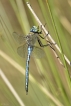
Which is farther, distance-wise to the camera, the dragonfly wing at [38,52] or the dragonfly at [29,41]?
the dragonfly at [29,41]

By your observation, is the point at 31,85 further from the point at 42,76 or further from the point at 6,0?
the point at 6,0

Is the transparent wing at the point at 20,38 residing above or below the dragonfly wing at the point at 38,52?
above

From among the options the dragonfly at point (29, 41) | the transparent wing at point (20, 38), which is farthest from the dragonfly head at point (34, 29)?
the transparent wing at point (20, 38)

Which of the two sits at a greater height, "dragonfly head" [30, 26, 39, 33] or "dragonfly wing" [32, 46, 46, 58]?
"dragonfly head" [30, 26, 39, 33]

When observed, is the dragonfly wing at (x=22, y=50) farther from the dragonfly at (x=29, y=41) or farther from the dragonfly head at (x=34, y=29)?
the dragonfly head at (x=34, y=29)

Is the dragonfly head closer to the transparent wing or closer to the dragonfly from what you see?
the dragonfly

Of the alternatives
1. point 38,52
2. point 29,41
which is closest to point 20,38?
point 29,41

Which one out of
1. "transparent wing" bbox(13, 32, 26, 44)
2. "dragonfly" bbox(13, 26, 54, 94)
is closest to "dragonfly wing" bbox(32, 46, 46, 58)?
"dragonfly" bbox(13, 26, 54, 94)

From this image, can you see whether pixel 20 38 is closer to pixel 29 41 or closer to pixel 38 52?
pixel 29 41

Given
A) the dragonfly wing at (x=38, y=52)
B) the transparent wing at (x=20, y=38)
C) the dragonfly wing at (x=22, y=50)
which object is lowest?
the dragonfly wing at (x=38, y=52)

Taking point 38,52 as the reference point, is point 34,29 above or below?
above

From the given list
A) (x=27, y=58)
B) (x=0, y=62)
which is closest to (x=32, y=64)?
(x=0, y=62)
